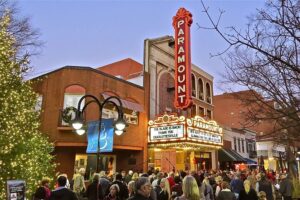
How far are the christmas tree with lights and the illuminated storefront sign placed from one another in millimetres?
9568

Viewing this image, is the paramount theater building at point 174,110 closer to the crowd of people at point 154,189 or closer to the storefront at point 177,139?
the storefront at point 177,139

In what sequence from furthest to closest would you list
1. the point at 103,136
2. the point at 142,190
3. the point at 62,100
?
the point at 62,100 → the point at 103,136 → the point at 142,190

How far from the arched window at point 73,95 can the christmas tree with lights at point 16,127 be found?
3716mm

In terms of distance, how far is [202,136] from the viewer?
2392 centimetres

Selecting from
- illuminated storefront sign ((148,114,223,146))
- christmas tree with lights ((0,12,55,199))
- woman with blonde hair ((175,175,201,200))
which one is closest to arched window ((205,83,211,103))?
illuminated storefront sign ((148,114,223,146))

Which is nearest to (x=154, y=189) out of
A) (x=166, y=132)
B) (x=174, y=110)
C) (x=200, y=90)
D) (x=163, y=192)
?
(x=163, y=192)

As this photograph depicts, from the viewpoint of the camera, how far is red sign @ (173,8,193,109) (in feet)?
76.7

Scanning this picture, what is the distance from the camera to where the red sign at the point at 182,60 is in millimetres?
23375

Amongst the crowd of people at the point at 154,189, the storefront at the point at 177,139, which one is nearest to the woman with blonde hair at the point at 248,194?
the crowd of people at the point at 154,189

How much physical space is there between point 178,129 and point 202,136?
2774 mm

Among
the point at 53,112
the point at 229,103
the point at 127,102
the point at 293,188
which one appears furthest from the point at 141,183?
the point at 229,103

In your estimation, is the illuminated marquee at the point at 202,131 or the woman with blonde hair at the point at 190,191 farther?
the illuminated marquee at the point at 202,131

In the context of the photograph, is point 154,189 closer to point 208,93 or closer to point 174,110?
point 174,110

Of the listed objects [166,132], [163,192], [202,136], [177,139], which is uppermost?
[166,132]
